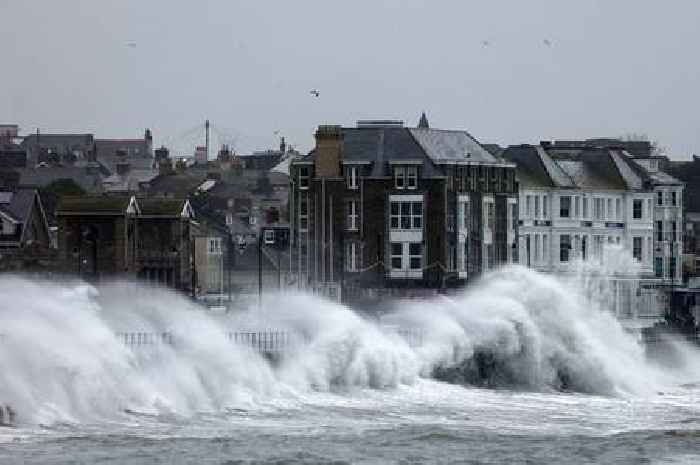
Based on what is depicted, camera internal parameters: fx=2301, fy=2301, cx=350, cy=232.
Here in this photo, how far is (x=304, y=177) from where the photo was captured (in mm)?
88562

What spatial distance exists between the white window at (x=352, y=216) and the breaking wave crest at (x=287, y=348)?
9576 millimetres

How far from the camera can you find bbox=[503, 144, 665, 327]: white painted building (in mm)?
96750

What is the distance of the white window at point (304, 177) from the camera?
88312 millimetres

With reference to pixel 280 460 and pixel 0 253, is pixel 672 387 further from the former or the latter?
pixel 280 460

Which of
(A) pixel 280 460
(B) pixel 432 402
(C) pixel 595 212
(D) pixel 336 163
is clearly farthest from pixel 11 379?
(C) pixel 595 212

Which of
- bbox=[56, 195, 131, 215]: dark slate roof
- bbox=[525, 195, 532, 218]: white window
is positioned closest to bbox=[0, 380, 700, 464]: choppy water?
bbox=[56, 195, 131, 215]: dark slate roof

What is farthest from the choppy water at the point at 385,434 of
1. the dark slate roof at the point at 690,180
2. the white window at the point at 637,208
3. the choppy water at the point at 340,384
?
the dark slate roof at the point at 690,180

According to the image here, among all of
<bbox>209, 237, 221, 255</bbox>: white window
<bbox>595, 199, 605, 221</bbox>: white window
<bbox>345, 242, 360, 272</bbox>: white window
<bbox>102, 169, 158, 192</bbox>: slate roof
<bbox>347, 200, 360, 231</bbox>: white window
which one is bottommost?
<bbox>345, 242, 360, 272</bbox>: white window

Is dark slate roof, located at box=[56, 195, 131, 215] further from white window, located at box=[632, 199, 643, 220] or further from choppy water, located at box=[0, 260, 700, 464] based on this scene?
white window, located at box=[632, 199, 643, 220]

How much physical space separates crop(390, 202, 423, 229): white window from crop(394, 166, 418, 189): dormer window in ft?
2.25

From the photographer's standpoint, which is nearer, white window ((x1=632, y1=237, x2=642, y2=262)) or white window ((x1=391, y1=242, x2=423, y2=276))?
white window ((x1=391, y1=242, x2=423, y2=276))

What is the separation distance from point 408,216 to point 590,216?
48.0ft

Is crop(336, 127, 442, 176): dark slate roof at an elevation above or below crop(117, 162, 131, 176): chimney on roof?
below

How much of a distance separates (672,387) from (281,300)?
13.9 metres
